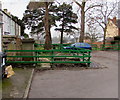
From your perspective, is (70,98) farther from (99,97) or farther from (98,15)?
(98,15)

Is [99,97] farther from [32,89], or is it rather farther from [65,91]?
[32,89]

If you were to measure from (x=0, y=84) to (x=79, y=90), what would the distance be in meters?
2.58

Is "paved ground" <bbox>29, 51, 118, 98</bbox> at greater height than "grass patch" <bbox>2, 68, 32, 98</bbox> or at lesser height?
lesser

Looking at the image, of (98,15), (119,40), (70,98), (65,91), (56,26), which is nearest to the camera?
(70,98)

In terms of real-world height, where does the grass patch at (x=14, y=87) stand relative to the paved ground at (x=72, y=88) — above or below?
above

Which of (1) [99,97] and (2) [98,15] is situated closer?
(1) [99,97]

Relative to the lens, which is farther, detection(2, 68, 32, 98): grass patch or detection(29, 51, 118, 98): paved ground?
detection(29, 51, 118, 98): paved ground

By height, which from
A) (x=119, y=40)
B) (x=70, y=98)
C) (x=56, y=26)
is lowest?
→ (x=70, y=98)

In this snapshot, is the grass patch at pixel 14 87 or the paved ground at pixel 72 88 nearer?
the grass patch at pixel 14 87

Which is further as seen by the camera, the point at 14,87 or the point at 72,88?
the point at 72,88

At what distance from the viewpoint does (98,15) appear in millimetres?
32344

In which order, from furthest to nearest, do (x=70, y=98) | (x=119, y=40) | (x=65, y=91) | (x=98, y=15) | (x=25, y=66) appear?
(x=98, y=15) → (x=119, y=40) → (x=25, y=66) → (x=65, y=91) → (x=70, y=98)

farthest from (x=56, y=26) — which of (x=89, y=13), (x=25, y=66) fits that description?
(x=25, y=66)

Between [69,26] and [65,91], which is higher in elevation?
[69,26]
